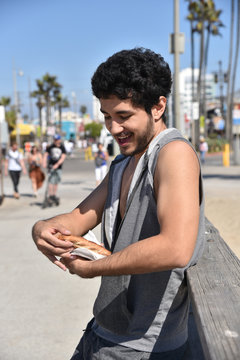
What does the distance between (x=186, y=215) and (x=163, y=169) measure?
0.59ft

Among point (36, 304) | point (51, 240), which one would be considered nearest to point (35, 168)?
point (36, 304)

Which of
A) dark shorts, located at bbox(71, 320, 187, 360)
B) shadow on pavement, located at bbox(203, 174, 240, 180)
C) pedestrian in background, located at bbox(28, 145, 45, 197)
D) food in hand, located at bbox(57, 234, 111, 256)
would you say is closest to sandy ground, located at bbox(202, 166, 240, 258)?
shadow on pavement, located at bbox(203, 174, 240, 180)

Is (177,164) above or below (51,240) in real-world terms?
above

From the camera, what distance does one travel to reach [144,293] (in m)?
1.74

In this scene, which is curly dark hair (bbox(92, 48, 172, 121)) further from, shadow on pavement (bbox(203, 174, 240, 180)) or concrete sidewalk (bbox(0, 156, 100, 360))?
shadow on pavement (bbox(203, 174, 240, 180))

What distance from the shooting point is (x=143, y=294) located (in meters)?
1.74

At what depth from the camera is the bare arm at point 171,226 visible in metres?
1.49

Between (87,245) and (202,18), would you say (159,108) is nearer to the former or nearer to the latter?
(87,245)

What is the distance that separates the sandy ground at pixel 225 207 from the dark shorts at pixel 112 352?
5.15 m

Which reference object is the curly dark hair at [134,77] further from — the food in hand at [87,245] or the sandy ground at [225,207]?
the sandy ground at [225,207]

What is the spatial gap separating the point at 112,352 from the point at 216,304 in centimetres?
46

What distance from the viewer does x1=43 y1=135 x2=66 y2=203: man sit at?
41.9ft

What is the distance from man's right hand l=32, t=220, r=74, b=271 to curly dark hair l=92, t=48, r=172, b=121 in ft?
1.73

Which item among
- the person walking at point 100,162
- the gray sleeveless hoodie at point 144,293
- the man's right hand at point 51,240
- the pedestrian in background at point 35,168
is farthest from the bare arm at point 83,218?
the person walking at point 100,162
